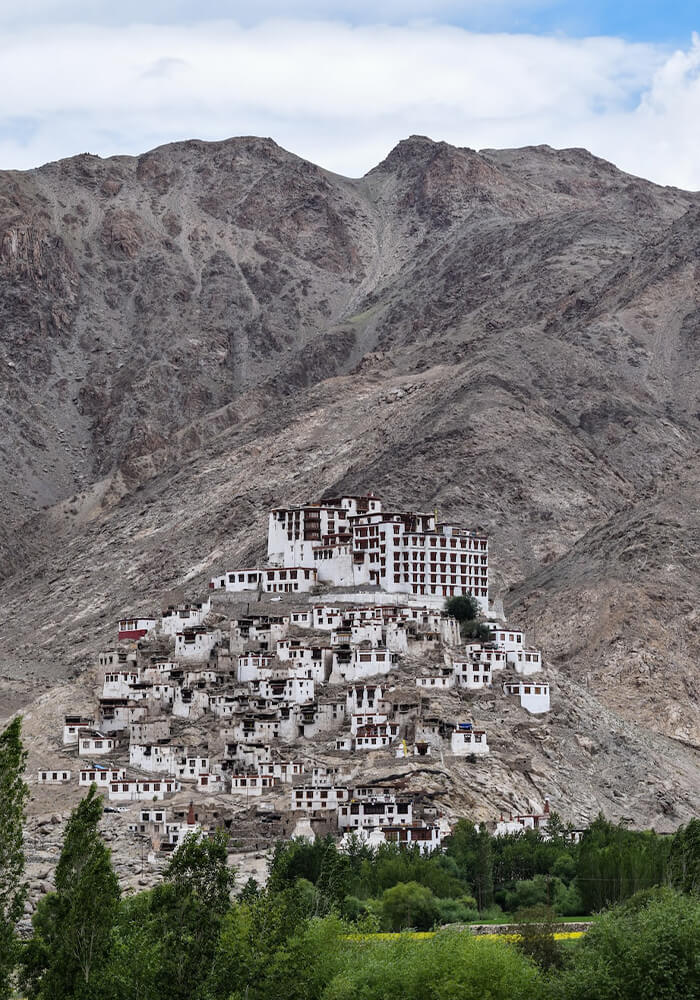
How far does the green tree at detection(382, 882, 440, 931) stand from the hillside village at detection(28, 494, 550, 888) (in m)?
12.0

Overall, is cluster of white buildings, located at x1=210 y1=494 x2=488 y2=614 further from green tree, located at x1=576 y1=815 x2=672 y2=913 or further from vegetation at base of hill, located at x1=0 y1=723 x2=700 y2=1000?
vegetation at base of hill, located at x1=0 y1=723 x2=700 y2=1000

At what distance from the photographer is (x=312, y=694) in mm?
106000

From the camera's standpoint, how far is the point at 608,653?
137 m

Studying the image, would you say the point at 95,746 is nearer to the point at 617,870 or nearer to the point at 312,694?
the point at 312,694

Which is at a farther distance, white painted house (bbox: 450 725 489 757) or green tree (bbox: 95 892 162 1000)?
white painted house (bbox: 450 725 489 757)

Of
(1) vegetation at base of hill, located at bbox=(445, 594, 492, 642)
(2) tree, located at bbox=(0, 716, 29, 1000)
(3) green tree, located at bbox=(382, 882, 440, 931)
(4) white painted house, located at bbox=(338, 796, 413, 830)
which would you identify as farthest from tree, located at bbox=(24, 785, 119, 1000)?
(1) vegetation at base of hill, located at bbox=(445, 594, 492, 642)

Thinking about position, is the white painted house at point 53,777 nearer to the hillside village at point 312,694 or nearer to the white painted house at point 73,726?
the hillside village at point 312,694

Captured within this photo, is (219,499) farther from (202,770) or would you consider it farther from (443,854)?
(443,854)

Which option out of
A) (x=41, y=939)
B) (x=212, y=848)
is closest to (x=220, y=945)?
(x=212, y=848)

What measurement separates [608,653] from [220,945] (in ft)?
281

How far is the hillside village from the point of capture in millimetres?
95875

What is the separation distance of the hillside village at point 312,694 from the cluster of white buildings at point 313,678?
0.30ft

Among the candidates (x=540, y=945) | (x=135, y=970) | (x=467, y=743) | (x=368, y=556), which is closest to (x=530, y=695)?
(x=467, y=743)

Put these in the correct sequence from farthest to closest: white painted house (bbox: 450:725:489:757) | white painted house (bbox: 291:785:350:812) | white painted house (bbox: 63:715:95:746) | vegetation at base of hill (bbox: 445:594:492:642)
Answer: vegetation at base of hill (bbox: 445:594:492:642) < white painted house (bbox: 63:715:95:746) < white painted house (bbox: 450:725:489:757) < white painted house (bbox: 291:785:350:812)
